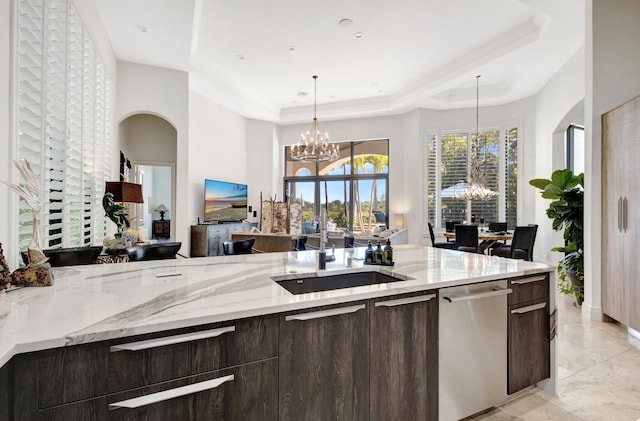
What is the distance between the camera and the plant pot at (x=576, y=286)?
366 centimetres

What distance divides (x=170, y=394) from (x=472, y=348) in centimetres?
151

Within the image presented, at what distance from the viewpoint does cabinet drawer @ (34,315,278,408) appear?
932mm

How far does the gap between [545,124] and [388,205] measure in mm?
3683

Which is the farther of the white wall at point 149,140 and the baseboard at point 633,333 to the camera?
the white wall at point 149,140

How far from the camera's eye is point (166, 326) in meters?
1.04

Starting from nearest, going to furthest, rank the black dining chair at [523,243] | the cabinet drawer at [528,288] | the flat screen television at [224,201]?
the cabinet drawer at [528,288] < the black dining chair at [523,243] < the flat screen television at [224,201]

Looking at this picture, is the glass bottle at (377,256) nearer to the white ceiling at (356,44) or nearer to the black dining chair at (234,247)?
the black dining chair at (234,247)

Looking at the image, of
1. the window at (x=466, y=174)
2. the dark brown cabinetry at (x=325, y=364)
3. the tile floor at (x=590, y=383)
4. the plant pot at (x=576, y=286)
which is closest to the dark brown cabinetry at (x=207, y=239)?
the window at (x=466, y=174)

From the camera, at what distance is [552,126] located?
5773mm

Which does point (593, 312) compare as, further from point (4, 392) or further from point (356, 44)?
point (356, 44)

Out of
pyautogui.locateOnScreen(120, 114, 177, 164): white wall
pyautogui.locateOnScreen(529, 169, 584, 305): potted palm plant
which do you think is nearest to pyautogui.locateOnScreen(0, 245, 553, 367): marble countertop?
pyautogui.locateOnScreen(529, 169, 584, 305): potted palm plant

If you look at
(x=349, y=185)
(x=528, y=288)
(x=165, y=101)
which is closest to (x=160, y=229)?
(x=165, y=101)

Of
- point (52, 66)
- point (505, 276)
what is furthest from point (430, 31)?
point (52, 66)

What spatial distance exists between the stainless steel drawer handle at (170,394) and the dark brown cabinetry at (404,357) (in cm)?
68
